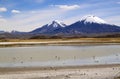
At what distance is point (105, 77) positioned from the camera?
2147 cm

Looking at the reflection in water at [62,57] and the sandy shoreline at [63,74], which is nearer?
the sandy shoreline at [63,74]

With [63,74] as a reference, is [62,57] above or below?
below

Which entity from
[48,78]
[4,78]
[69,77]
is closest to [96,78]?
[69,77]

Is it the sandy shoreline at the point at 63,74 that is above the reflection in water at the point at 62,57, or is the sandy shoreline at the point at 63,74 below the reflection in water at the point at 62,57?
above

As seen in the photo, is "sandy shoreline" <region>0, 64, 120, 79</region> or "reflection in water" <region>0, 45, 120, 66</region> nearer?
"sandy shoreline" <region>0, 64, 120, 79</region>

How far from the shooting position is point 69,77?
71.3 feet

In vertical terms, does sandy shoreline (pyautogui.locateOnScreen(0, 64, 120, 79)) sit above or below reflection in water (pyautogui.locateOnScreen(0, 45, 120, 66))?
above

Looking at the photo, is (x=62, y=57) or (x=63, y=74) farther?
(x=62, y=57)

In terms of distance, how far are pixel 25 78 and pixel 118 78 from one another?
6637 mm

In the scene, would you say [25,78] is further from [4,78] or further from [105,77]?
[105,77]

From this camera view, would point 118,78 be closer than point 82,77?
Yes

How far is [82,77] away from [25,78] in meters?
4.13

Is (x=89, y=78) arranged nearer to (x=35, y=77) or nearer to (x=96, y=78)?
(x=96, y=78)

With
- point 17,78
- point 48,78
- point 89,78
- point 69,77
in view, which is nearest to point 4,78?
point 17,78
